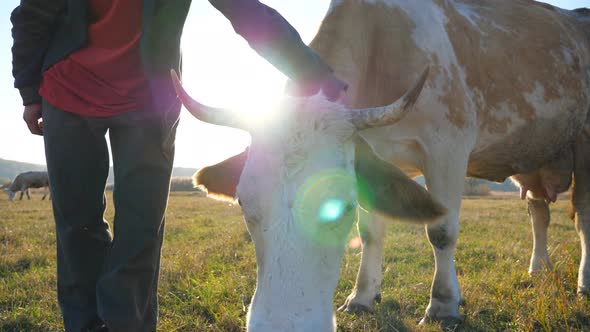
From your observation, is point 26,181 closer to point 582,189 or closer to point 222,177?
point 222,177

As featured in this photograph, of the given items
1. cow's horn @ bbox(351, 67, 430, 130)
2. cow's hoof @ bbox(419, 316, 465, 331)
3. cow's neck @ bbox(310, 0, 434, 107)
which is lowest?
cow's hoof @ bbox(419, 316, 465, 331)

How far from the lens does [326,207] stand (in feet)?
6.12

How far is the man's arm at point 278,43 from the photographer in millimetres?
2207

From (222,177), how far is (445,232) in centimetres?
182

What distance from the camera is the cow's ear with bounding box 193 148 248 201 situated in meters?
2.49

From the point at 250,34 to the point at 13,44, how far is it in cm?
111

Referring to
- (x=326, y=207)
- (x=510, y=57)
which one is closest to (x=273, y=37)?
(x=326, y=207)

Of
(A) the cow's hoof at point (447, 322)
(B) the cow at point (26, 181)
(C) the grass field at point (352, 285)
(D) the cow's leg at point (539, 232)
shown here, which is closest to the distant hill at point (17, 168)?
(B) the cow at point (26, 181)

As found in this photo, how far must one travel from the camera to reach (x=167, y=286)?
3.77 metres

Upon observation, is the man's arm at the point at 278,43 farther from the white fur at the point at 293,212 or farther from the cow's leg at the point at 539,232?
the cow's leg at the point at 539,232

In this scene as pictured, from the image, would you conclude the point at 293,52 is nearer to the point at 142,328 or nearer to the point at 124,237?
the point at 124,237

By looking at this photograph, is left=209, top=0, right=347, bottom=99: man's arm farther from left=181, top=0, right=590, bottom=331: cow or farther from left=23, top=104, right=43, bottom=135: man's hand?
left=23, top=104, right=43, bottom=135: man's hand

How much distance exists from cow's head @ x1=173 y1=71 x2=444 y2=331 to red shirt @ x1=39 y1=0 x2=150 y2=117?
1.07ft

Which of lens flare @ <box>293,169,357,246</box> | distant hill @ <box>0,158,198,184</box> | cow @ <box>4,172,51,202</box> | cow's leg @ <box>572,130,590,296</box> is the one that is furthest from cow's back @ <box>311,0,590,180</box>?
distant hill @ <box>0,158,198,184</box>
